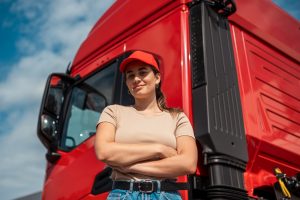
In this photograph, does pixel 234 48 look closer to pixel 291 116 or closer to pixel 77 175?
pixel 291 116

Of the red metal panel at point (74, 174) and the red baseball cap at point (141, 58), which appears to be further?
the red metal panel at point (74, 174)

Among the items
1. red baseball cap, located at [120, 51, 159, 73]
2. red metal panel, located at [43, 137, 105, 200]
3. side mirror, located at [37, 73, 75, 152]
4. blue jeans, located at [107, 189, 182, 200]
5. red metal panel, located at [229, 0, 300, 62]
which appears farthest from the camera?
side mirror, located at [37, 73, 75, 152]

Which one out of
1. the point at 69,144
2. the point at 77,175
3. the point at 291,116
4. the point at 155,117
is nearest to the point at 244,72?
the point at 291,116

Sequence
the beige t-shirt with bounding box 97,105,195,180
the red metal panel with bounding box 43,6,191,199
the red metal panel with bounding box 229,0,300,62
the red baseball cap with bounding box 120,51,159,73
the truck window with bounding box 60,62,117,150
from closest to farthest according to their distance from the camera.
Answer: the beige t-shirt with bounding box 97,105,195,180, the red baseball cap with bounding box 120,51,159,73, the red metal panel with bounding box 43,6,191,199, the red metal panel with bounding box 229,0,300,62, the truck window with bounding box 60,62,117,150

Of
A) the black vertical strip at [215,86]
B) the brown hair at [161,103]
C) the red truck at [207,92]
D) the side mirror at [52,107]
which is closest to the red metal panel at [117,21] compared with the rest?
the red truck at [207,92]

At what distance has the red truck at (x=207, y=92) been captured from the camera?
1.79 meters

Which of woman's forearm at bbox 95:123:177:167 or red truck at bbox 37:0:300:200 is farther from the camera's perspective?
red truck at bbox 37:0:300:200

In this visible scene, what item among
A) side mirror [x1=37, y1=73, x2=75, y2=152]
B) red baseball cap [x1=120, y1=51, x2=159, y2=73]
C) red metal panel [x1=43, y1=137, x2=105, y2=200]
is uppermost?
side mirror [x1=37, y1=73, x2=75, y2=152]

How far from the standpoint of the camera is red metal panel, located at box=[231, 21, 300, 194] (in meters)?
2.03

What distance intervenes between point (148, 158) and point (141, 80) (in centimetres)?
38

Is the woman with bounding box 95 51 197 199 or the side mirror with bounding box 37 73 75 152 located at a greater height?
the side mirror with bounding box 37 73 75 152

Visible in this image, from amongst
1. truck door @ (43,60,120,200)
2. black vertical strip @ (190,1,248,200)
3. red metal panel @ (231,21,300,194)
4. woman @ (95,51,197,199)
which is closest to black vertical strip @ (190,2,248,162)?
black vertical strip @ (190,1,248,200)

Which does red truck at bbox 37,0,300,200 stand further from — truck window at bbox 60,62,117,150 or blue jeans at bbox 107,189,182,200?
blue jeans at bbox 107,189,182,200

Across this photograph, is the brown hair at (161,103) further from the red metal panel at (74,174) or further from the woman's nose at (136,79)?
the red metal panel at (74,174)
